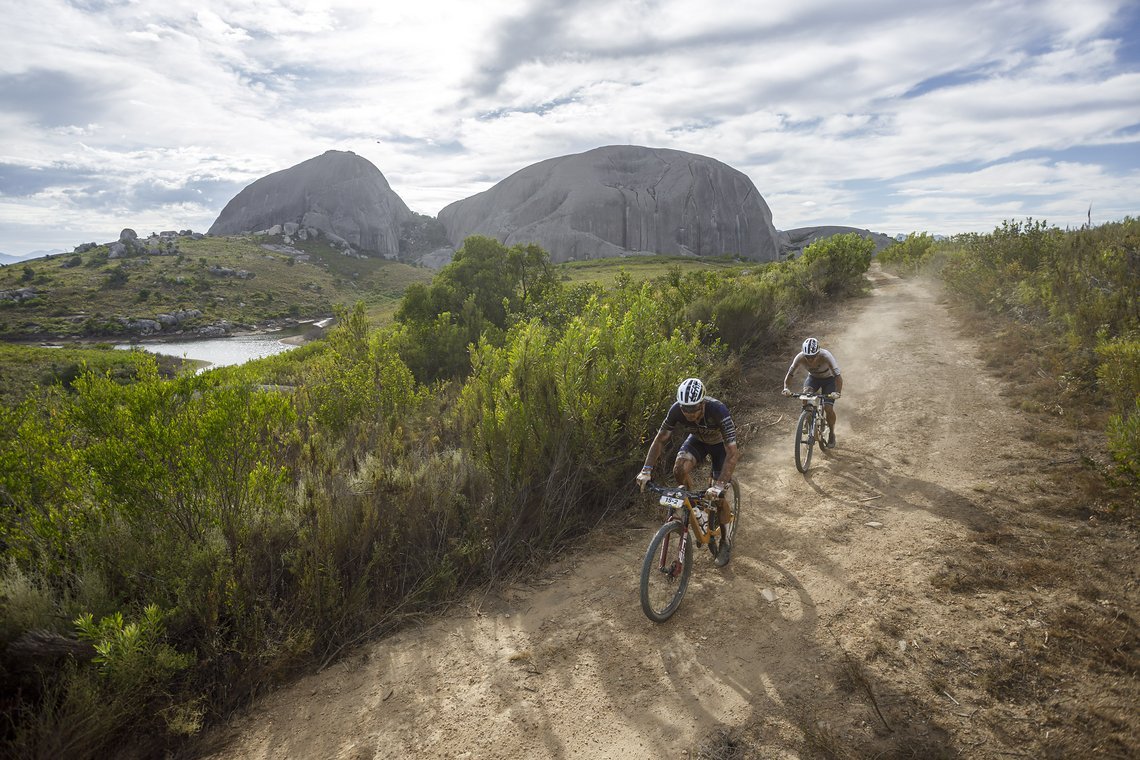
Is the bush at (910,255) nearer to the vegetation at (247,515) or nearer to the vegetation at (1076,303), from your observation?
the vegetation at (1076,303)

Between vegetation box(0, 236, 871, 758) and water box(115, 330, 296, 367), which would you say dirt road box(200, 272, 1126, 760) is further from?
water box(115, 330, 296, 367)

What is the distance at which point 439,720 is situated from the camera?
3891 mm

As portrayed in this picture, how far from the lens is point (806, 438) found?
8047 mm

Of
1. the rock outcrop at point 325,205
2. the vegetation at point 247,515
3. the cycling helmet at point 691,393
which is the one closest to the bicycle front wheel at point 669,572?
the cycling helmet at point 691,393

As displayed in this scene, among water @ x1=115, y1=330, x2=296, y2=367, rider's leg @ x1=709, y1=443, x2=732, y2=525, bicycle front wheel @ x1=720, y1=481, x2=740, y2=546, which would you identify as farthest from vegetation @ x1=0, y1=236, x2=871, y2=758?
water @ x1=115, y1=330, x2=296, y2=367

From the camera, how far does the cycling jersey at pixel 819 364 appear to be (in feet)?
26.8

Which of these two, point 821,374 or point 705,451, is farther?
point 821,374

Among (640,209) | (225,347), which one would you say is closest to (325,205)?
(640,209)

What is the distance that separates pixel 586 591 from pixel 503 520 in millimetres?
1181

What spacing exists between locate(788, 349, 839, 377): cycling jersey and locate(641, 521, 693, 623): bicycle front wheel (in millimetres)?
4295

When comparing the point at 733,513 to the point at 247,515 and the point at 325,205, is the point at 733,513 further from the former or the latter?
the point at 325,205

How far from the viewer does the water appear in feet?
132

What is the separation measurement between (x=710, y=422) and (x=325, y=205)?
136 meters

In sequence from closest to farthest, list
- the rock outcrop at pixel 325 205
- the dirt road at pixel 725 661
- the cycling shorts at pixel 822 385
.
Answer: the dirt road at pixel 725 661
the cycling shorts at pixel 822 385
the rock outcrop at pixel 325 205
